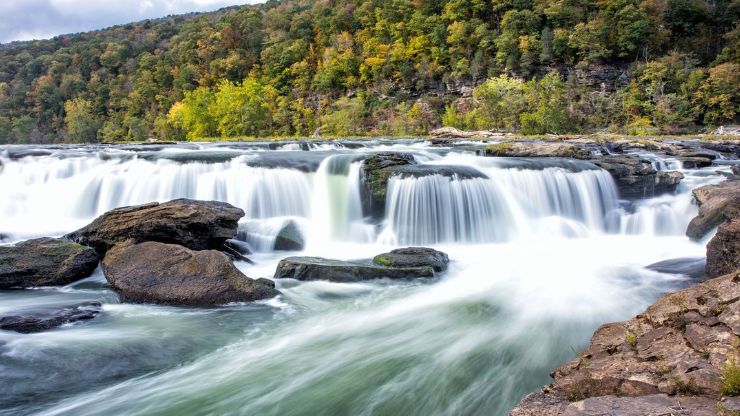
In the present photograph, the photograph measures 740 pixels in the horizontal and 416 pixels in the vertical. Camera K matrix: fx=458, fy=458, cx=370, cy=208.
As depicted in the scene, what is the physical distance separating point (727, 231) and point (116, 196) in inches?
587

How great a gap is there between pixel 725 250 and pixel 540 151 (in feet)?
36.9

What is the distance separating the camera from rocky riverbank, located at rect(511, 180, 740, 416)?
2645 millimetres

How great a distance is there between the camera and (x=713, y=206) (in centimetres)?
1048

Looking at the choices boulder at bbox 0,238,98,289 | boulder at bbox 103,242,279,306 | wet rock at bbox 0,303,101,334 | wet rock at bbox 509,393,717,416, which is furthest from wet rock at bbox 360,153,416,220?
wet rock at bbox 509,393,717,416

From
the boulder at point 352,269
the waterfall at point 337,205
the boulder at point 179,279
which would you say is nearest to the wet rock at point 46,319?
the boulder at point 179,279

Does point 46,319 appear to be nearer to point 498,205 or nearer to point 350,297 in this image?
point 350,297

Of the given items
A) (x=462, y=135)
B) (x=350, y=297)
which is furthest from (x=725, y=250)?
(x=462, y=135)

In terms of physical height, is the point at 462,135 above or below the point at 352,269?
above

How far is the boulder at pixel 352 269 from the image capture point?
28.1 feet

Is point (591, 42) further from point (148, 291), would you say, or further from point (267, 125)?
point (148, 291)

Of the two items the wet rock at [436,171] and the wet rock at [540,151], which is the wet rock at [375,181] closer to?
the wet rock at [436,171]

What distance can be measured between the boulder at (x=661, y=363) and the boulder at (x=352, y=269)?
16.9 ft

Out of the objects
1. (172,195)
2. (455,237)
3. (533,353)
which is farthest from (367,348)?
(172,195)

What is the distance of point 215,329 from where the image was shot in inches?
256
